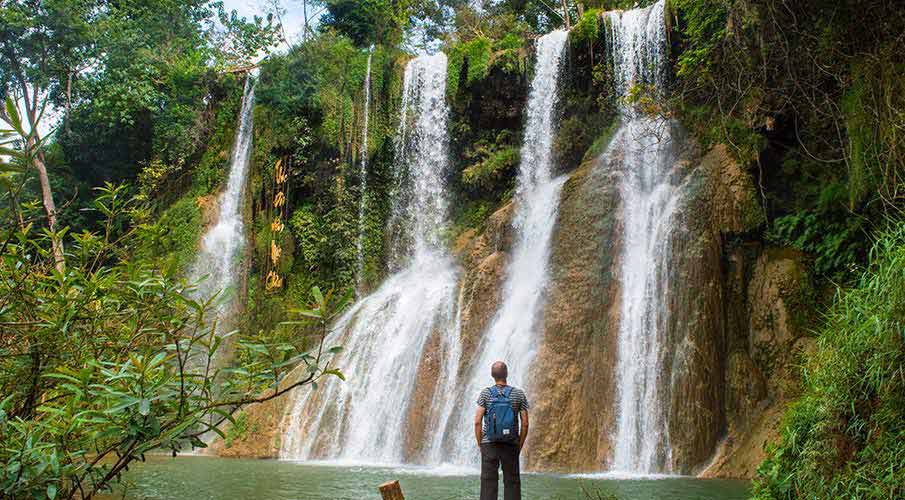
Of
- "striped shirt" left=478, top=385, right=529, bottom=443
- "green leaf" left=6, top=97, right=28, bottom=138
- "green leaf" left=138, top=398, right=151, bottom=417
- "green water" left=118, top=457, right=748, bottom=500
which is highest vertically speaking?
"green leaf" left=6, top=97, right=28, bottom=138

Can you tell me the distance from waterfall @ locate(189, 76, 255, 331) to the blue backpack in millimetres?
16032

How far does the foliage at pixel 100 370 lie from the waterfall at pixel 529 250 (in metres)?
8.85

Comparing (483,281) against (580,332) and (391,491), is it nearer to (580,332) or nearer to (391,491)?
(580,332)

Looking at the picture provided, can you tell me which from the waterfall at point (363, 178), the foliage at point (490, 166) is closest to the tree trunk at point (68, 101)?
the waterfall at point (363, 178)

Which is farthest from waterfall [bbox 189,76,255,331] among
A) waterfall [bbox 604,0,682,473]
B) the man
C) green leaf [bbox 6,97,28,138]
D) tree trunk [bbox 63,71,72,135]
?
green leaf [bbox 6,97,28,138]

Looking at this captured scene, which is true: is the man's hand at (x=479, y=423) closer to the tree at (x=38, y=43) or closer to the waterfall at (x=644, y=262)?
the waterfall at (x=644, y=262)

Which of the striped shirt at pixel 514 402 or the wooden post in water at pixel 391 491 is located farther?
the striped shirt at pixel 514 402

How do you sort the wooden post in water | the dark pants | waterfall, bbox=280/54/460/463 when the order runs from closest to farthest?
the wooden post in water → the dark pants → waterfall, bbox=280/54/460/463

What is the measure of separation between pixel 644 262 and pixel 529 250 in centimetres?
277

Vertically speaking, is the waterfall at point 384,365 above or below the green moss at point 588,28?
below

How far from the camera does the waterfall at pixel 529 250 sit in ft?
42.3

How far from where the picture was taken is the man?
17.7 feet

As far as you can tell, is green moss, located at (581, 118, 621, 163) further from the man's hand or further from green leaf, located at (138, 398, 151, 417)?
green leaf, located at (138, 398, 151, 417)

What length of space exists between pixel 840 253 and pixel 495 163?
906 centimetres
